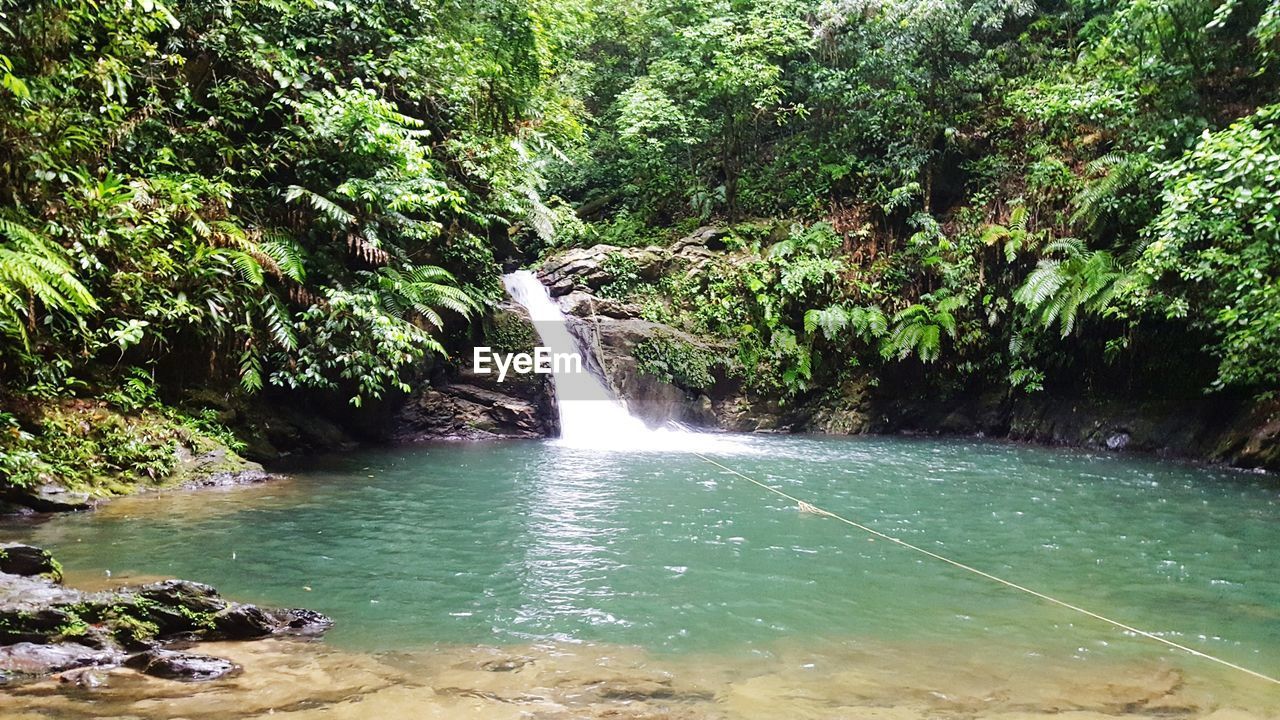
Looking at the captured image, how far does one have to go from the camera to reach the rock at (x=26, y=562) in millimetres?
4266

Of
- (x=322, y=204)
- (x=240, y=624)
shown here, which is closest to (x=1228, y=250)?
(x=322, y=204)

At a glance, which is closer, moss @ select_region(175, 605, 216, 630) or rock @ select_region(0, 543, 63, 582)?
moss @ select_region(175, 605, 216, 630)

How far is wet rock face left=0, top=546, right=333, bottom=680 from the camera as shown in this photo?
357 centimetres

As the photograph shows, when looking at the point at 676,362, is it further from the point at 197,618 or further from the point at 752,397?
the point at 197,618

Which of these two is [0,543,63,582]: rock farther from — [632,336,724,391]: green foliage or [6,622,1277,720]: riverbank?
[632,336,724,391]: green foliage

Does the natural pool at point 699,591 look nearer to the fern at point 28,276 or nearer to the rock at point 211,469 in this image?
the rock at point 211,469

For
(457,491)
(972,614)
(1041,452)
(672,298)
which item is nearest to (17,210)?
(457,491)

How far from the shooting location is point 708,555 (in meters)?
6.34

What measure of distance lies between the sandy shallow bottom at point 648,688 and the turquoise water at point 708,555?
0.25m

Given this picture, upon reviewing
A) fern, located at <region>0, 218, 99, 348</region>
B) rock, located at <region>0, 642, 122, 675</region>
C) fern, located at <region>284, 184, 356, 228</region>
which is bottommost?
rock, located at <region>0, 642, 122, 675</region>

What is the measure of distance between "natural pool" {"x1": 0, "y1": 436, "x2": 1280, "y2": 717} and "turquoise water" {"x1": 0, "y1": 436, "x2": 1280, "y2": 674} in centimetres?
3

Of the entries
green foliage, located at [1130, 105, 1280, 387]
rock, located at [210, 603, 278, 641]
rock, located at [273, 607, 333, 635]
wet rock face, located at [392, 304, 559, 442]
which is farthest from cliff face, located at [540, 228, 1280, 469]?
rock, located at [210, 603, 278, 641]

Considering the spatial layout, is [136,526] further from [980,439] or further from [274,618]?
[980,439]

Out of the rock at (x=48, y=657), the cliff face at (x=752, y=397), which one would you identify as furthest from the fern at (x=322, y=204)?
the rock at (x=48, y=657)
